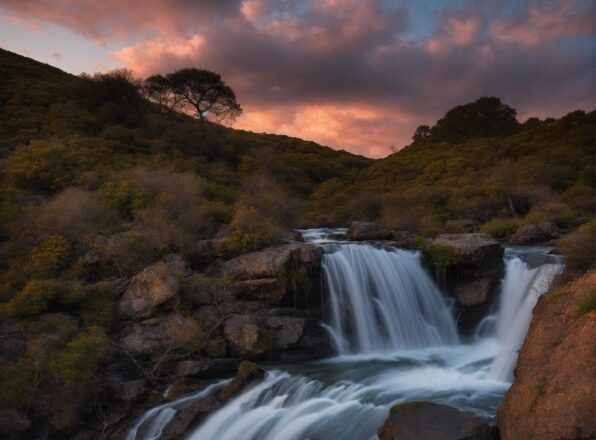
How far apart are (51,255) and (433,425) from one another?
16.4m

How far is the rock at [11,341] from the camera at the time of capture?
14.8 meters

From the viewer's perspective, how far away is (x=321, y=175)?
60938 millimetres

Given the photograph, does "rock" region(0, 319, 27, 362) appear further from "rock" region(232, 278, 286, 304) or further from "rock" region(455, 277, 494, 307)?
"rock" region(455, 277, 494, 307)

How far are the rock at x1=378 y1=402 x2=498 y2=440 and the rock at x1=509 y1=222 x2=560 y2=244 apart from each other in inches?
750

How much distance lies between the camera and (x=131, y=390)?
14.1m

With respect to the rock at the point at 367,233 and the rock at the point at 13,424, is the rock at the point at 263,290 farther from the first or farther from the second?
the rock at the point at 367,233

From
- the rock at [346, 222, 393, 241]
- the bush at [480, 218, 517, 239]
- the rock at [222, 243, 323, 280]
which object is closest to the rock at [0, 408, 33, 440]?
the rock at [222, 243, 323, 280]

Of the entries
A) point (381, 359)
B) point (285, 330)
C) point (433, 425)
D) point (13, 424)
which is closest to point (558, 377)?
point (433, 425)

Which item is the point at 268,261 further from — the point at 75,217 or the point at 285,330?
the point at 75,217

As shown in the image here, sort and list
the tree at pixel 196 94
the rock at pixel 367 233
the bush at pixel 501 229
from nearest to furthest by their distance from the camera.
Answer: the rock at pixel 367 233, the bush at pixel 501 229, the tree at pixel 196 94

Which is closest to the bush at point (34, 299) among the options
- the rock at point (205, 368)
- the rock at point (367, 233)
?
the rock at point (205, 368)

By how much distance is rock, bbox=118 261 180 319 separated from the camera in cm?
1673

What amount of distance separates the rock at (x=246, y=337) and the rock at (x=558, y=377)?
340 inches

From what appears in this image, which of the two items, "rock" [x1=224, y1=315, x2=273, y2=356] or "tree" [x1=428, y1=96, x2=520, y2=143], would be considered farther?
"tree" [x1=428, y1=96, x2=520, y2=143]
